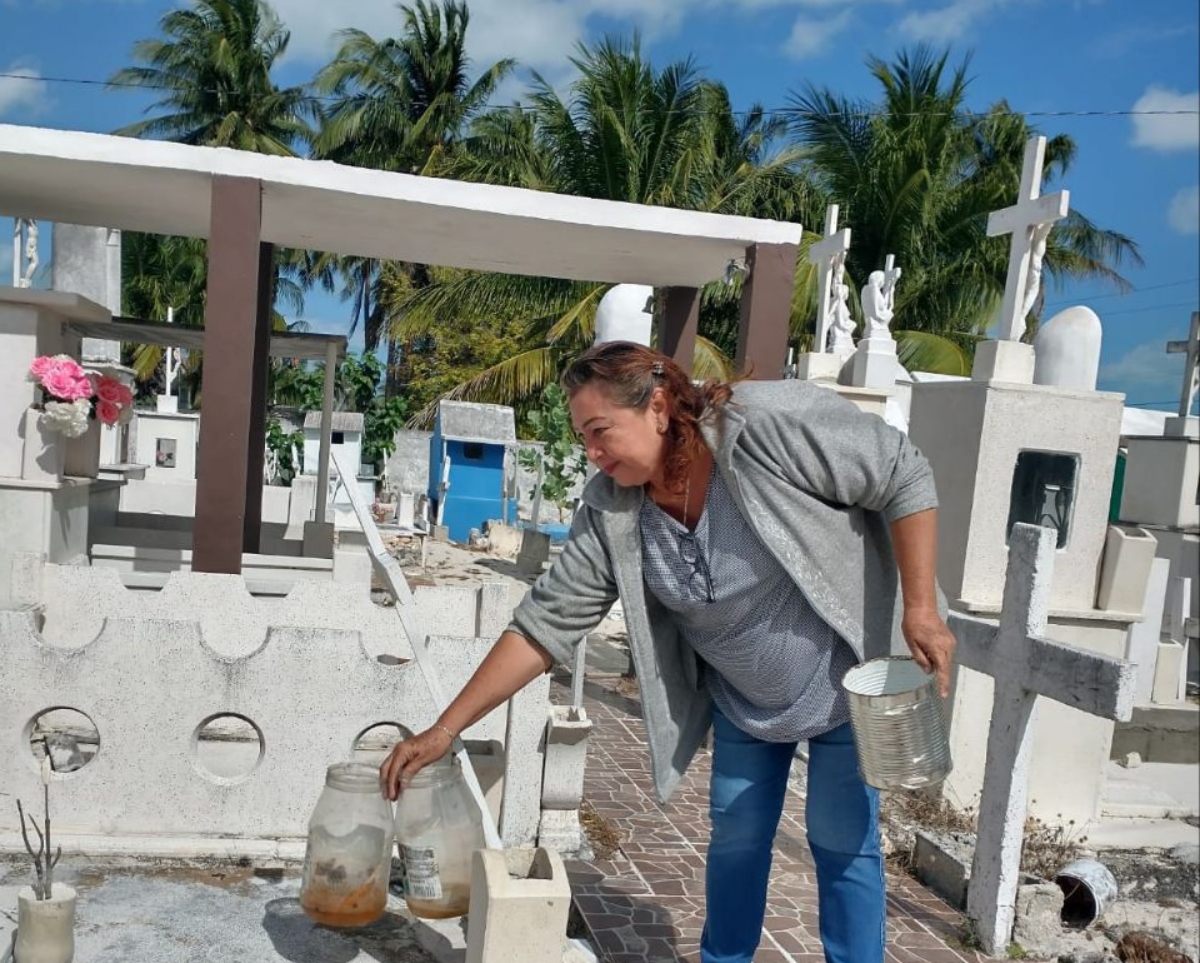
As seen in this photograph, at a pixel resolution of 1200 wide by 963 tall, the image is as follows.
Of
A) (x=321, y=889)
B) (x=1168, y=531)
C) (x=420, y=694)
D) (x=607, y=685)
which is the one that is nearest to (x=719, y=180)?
(x=1168, y=531)

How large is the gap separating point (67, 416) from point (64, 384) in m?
0.18

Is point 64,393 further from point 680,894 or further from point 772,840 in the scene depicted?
point 772,840

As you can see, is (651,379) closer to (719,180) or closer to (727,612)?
(727,612)

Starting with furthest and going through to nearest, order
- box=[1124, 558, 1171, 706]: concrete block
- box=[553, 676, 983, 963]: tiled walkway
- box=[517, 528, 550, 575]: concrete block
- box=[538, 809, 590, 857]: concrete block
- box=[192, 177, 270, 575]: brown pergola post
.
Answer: box=[517, 528, 550, 575]: concrete block → box=[1124, 558, 1171, 706]: concrete block → box=[192, 177, 270, 575]: brown pergola post → box=[538, 809, 590, 857]: concrete block → box=[553, 676, 983, 963]: tiled walkway

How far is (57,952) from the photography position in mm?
2584

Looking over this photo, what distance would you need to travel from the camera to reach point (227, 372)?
536cm

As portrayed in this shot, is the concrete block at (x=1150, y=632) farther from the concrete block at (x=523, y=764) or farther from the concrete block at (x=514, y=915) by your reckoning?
the concrete block at (x=514, y=915)

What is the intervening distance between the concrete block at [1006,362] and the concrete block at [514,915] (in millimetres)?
4613

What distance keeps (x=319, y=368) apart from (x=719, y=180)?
45.1 ft

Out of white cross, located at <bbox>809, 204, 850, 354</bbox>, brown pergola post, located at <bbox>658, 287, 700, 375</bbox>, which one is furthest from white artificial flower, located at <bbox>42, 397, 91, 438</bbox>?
white cross, located at <bbox>809, 204, 850, 354</bbox>

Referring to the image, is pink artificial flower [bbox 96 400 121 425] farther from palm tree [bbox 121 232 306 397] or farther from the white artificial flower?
palm tree [bbox 121 232 306 397]

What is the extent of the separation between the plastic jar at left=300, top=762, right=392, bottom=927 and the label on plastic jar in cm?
8

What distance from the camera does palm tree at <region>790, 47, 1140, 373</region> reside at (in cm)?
2156

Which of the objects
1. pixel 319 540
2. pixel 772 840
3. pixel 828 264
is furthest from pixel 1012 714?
pixel 319 540
